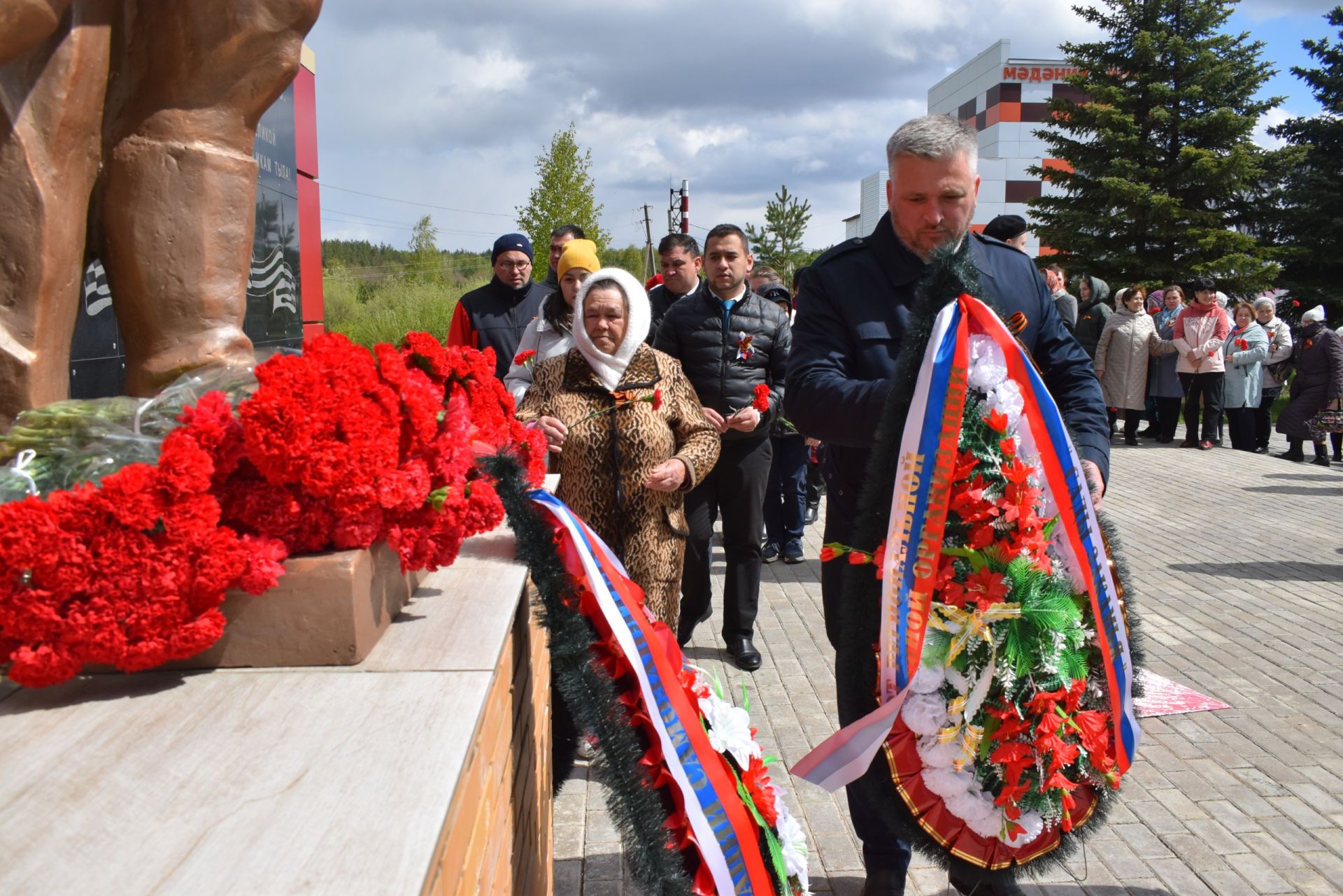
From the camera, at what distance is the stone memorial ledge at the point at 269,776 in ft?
3.36

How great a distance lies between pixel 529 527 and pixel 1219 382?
14.0 m

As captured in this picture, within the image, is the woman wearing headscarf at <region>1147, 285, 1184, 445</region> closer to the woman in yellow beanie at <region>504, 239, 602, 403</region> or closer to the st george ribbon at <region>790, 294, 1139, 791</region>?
the woman in yellow beanie at <region>504, 239, 602, 403</region>

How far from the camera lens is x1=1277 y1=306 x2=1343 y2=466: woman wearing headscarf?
12.5 metres

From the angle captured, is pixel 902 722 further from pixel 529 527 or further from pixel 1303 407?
pixel 1303 407

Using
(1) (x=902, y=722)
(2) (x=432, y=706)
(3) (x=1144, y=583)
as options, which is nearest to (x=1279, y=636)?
(3) (x=1144, y=583)

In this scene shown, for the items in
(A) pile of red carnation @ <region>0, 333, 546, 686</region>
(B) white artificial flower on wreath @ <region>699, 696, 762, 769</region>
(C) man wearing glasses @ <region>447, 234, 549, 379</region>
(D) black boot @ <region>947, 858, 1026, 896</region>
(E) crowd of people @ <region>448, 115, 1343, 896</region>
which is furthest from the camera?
(C) man wearing glasses @ <region>447, 234, 549, 379</region>

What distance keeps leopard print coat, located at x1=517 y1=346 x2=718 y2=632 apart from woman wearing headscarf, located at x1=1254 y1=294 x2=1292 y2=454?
40.2 ft

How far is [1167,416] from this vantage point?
14.6 metres

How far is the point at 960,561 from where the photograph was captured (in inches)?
96.0

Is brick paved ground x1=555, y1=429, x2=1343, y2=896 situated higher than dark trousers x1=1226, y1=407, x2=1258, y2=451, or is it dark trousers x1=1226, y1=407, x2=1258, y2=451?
dark trousers x1=1226, y1=407, x2=1258, y2=451

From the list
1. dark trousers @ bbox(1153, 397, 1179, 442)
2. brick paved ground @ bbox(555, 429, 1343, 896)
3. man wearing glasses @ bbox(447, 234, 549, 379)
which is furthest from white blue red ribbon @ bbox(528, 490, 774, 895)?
dark trousers @ bbox(1153, 397, 1179, 442)

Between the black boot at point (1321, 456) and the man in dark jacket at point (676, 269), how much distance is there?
10319 mm

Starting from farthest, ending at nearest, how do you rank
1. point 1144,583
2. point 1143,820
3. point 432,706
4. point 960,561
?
1. point 1144,583
2. point 1143,820
3. point 960,561
4. point 432,706

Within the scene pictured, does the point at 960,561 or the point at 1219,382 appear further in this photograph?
the point at 1219,382
